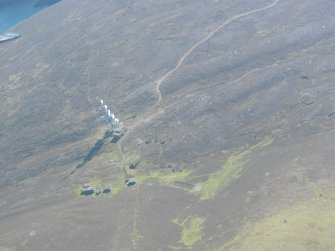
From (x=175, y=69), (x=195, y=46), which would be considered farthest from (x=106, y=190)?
(x=195, y=46)

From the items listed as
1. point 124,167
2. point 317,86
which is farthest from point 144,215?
point 317,86

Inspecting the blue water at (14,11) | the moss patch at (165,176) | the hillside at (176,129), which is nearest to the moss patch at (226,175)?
the hillside at (176,129)

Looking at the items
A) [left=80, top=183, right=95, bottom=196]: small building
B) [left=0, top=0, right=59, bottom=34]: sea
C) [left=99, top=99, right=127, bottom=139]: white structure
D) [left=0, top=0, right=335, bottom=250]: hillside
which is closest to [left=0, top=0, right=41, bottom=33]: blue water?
[left=0, top=0, right=59, bottom=34]: sea

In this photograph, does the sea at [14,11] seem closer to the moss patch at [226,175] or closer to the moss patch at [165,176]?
the moss patch at [165,176]

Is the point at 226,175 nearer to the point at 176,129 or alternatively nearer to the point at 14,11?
the point at 176,129

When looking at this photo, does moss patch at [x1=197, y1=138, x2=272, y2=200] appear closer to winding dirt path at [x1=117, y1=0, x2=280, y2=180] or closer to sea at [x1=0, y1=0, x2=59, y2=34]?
winding dirt path at [x1=117, y1=0, x2=280, y2=180]
